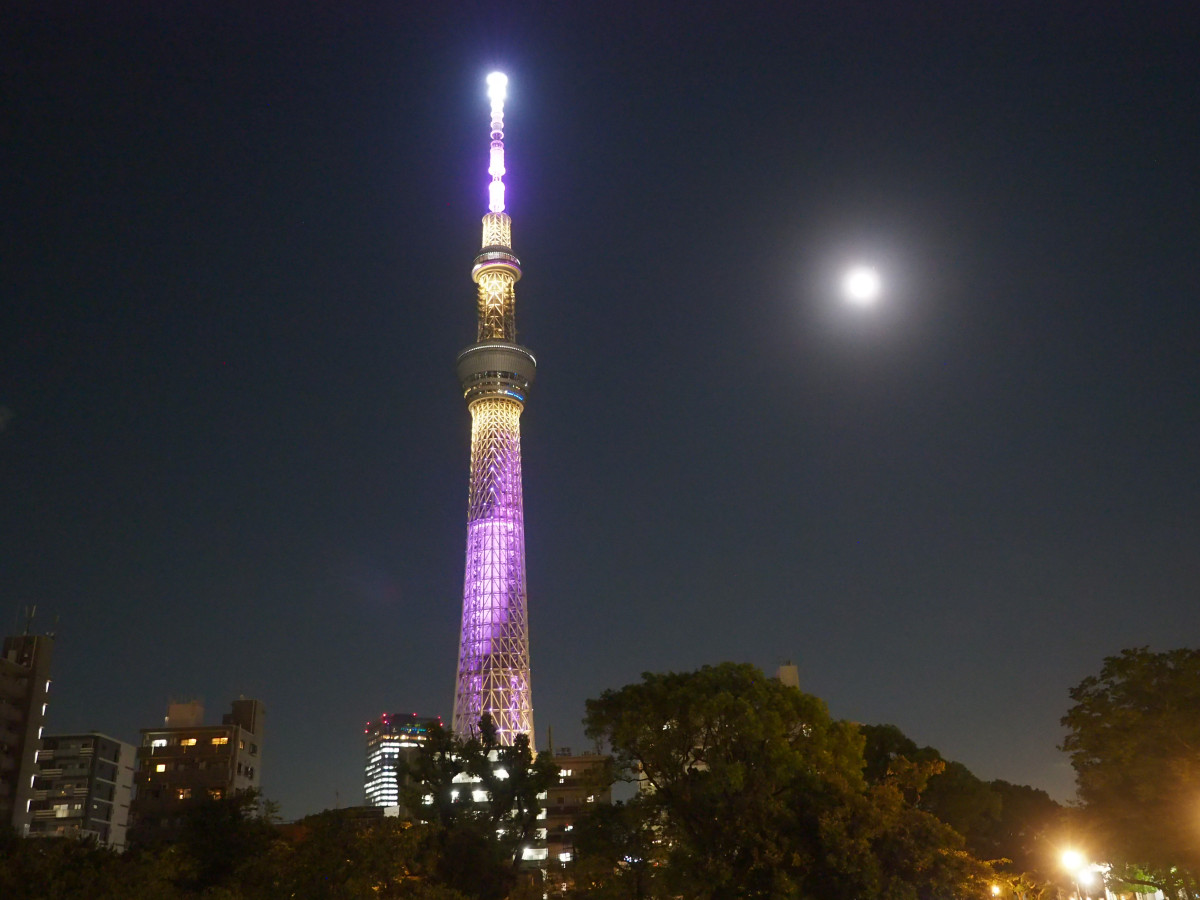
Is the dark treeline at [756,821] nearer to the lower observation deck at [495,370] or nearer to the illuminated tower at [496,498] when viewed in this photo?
the illuminated tower at [496,498]

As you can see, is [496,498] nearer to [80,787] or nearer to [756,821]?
[80,787]

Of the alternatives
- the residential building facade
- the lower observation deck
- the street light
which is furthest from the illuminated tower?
the street light

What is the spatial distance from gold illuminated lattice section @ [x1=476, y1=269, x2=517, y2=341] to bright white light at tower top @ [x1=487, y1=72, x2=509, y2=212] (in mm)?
6950

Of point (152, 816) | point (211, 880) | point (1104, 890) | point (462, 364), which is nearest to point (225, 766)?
point (152, 816)

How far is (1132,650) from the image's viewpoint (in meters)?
27.6

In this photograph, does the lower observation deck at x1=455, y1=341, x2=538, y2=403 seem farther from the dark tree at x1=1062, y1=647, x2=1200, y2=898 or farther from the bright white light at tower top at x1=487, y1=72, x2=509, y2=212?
the dark tree at x1=1062, y1=647, x2=1200, y2=898

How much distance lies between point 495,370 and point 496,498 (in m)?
10.8

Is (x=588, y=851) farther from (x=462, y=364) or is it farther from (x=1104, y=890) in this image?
(x=462, y=364)

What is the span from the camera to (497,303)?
8988 cm

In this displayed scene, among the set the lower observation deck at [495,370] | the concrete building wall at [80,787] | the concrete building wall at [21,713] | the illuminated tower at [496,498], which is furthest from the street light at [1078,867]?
the concrete building wall at [80,787]

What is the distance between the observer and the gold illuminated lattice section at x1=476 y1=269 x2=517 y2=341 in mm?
88688

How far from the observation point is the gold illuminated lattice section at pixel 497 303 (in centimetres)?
8869

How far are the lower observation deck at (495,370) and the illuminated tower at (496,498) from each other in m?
0.08

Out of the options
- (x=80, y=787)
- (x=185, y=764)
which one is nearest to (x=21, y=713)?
(x=80, y=787)
